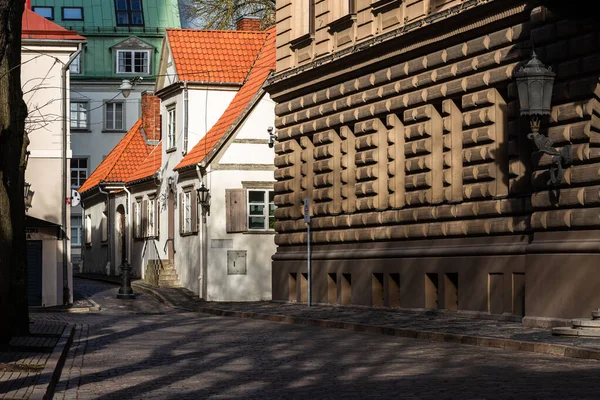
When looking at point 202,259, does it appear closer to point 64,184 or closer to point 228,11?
point 64,184

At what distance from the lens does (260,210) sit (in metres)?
41.1

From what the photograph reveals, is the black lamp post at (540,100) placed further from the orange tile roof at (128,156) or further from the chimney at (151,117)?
A: the orange tile roof at (128,156)

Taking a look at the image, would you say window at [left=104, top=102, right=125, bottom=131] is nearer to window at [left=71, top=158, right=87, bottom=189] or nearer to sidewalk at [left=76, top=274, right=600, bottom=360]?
window at [left=71, top=158, right=87, bottom=189]

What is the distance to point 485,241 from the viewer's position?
24.3 metres

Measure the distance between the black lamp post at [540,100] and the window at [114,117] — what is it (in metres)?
57.6

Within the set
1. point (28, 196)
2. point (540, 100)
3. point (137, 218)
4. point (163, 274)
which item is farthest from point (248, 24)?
point (540, 100)

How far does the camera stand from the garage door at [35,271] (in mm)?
37656

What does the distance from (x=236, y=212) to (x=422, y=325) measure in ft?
59.4

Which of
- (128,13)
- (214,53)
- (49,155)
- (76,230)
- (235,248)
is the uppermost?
(128,13)

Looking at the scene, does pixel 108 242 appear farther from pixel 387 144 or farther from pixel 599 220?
pixel 599 220

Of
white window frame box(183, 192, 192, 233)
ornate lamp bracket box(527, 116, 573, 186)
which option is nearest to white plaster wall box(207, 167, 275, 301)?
white window frame box(183, 192, 192, 233)

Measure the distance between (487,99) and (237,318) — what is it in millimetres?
9343

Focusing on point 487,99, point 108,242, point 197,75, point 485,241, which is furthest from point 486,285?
point 108,242

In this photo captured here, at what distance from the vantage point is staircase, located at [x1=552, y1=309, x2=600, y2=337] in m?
18.7
